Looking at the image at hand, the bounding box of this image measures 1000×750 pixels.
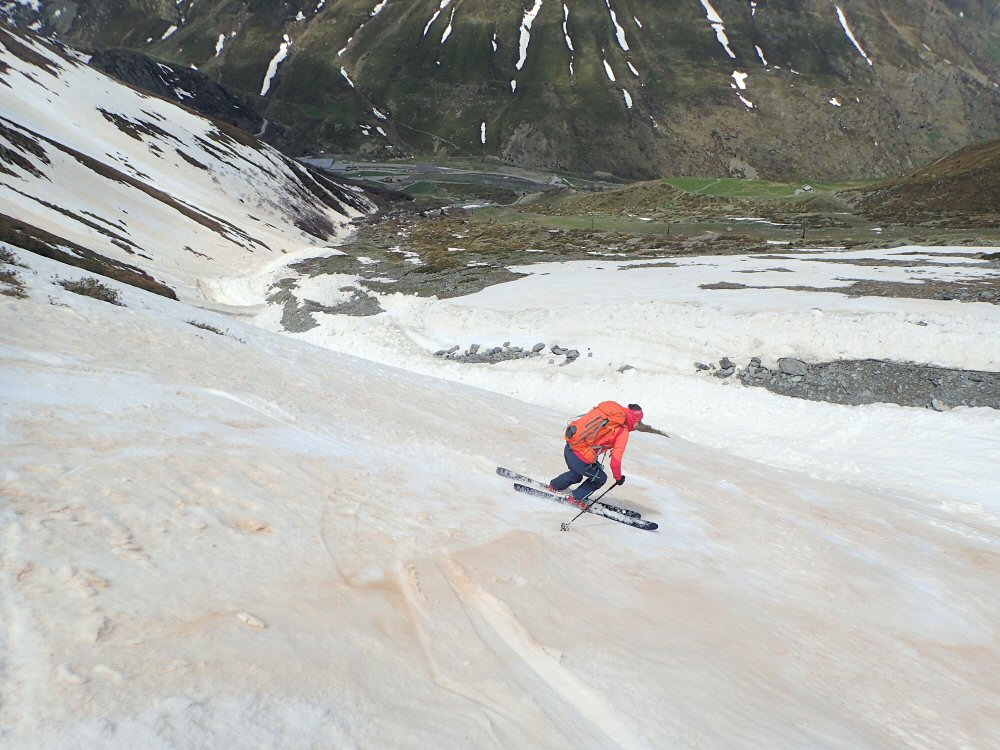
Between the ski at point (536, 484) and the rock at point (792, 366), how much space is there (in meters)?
16.3

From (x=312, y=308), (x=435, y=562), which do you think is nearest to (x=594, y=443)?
(x=435, y=562)

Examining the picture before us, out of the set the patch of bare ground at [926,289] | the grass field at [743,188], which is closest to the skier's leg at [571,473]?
the patch of bare ground at [926,289]

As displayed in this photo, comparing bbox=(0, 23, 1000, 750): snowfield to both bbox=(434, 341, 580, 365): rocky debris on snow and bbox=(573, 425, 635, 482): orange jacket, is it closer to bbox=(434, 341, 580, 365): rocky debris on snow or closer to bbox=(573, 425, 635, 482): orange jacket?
bbox=(573, 425, 635, 482): orange jacket

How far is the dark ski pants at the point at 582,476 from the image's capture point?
434 inches

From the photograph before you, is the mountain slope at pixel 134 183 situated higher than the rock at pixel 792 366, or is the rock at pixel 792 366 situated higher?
the mountain slope at pixel 134 183

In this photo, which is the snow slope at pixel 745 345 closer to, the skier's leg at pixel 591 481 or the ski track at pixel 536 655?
the skier's leg at pixel 591 481

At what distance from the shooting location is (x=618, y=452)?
10.5 metres

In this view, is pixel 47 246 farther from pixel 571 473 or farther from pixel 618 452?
pixel 618 452

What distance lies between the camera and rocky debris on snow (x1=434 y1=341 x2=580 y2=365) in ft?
95.3

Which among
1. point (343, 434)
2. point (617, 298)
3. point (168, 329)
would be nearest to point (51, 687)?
point (343, 434)

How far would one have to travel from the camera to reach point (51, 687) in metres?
4.18

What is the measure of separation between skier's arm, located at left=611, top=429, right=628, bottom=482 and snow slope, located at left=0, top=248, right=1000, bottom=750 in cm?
106

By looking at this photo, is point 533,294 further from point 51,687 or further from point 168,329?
point 51,687

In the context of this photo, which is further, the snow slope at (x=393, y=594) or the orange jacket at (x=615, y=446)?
the orange jacket at (x=615, y=446)
